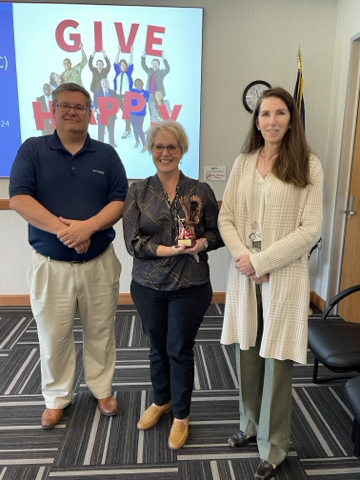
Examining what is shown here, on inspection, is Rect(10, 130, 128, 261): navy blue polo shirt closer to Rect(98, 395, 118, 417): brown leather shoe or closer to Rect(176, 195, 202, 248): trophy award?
Rect(176, 195, 202, 248): trophy award

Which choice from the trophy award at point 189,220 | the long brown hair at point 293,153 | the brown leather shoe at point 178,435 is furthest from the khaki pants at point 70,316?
the long brown hair at point 293,153

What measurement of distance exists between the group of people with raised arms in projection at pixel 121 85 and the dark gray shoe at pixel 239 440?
2382 mm

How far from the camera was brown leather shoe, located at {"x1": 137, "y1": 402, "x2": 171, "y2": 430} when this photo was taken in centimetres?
191

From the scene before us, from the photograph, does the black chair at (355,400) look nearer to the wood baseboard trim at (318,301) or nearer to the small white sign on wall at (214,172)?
the wood baseboard trim at (318,301)

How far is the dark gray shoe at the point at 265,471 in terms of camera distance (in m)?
1.61

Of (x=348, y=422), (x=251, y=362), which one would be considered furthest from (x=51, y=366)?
(x=348, y=422)

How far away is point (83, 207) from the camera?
1.79 metres

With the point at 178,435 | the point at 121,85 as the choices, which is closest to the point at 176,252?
the point at 178,435

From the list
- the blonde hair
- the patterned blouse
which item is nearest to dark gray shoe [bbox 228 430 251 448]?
the patterned blouse

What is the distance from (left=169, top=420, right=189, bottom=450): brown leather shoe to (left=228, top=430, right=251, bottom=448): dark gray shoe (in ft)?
0.73

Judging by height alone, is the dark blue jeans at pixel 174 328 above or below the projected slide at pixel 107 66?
below

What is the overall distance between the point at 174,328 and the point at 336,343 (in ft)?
2.98

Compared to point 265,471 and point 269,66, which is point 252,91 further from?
point 265,471

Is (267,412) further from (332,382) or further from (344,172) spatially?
(344,172)
